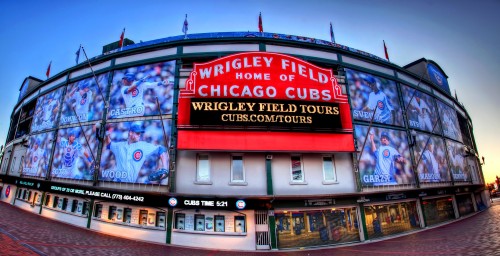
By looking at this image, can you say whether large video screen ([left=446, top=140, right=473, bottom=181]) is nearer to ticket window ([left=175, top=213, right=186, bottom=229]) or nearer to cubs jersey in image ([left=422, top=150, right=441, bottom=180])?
cubs jersey in image ([left=422, top=150, right=441, bottom=180])

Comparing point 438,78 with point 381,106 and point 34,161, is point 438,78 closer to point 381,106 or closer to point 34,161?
point 381,106

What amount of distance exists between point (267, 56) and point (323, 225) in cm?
1349

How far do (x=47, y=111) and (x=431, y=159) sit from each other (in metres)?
42.0

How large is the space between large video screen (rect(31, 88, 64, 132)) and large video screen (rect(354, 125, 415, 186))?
3033cm

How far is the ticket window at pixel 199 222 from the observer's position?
15.5 m

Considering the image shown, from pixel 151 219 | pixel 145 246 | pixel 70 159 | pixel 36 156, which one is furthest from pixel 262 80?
pixel 36 156

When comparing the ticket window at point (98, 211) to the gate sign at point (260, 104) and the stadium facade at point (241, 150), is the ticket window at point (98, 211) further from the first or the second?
the gate sign at point (260, 104)

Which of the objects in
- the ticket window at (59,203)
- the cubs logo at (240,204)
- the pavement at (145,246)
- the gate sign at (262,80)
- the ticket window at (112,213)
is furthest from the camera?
the ticket window at (59,203)

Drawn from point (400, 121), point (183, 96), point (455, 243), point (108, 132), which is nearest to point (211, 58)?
point (183, 96)

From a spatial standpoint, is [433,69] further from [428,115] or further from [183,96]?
[183,96]

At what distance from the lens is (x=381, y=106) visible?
838 inches

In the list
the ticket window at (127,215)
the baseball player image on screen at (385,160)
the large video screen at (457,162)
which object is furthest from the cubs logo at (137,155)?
the large video screen at (457,162)

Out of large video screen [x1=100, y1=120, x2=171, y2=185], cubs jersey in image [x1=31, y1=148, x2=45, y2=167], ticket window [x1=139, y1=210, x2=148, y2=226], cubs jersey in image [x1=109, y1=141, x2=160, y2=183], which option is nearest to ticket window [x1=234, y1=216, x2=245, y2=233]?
large video screen [x1=100, y1=120, x2=171, y2=185]

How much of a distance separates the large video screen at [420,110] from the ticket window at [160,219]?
24.0 m
